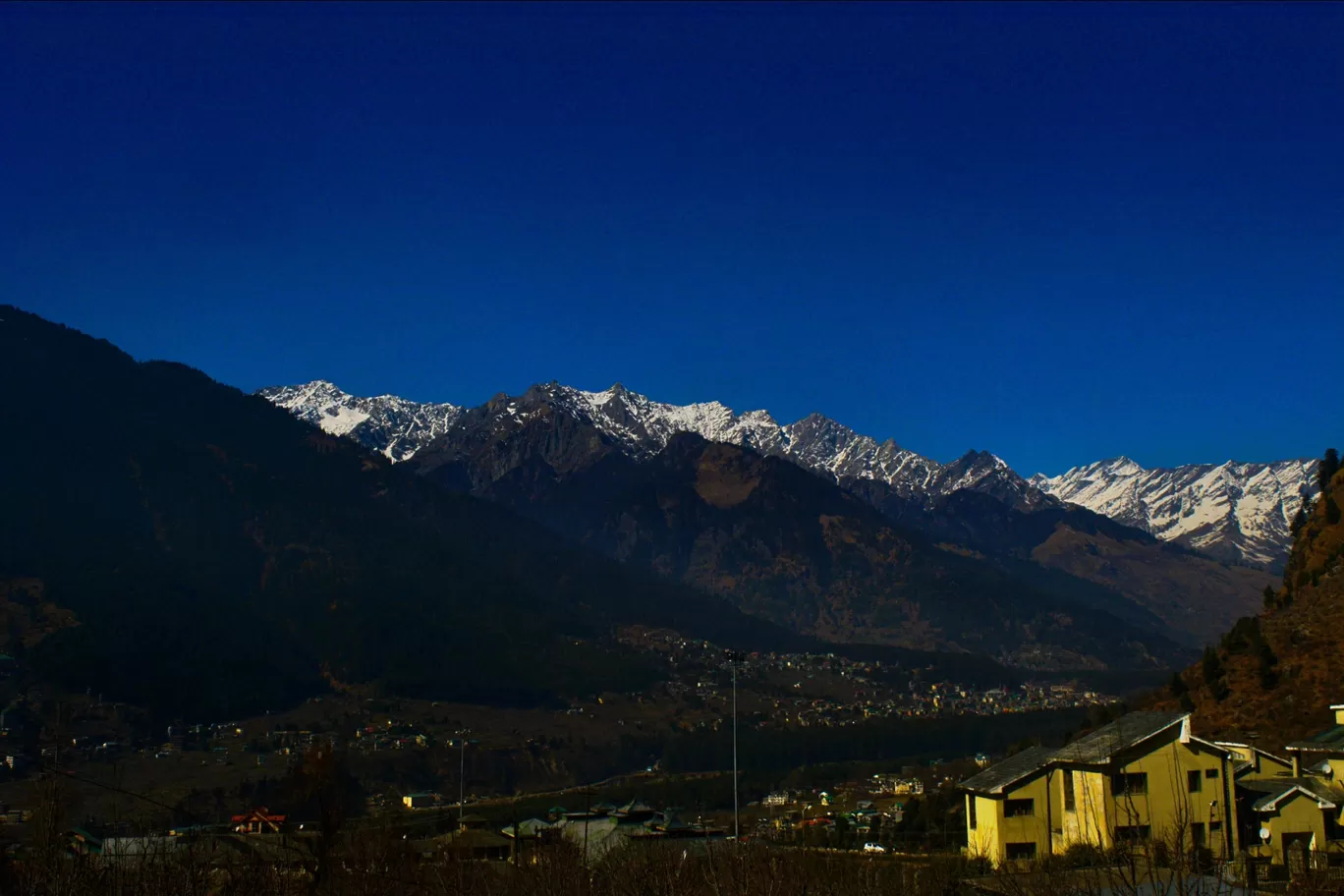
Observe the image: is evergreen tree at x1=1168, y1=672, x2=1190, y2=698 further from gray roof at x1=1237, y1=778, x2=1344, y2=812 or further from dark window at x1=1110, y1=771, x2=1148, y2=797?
dark window at x1=1110, y1=771, x2=1148, y2=797

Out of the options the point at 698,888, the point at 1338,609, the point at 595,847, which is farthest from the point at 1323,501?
the point at 698,888

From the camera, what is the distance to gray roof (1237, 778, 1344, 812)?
48.8 meters

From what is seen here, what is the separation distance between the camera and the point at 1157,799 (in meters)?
48.7

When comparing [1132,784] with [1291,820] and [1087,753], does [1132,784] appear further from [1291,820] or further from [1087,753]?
[1291,820]

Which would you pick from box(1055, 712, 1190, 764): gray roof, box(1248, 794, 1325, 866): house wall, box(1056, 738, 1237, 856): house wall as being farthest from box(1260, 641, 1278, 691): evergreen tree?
A: box(1056, 738, 1237, 856): house wall

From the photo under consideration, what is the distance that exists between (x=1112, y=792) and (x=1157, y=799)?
1.96m

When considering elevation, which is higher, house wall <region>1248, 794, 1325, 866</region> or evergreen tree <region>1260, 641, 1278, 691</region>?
evergreen tree <region>1260, 641, 1278, 691</region>

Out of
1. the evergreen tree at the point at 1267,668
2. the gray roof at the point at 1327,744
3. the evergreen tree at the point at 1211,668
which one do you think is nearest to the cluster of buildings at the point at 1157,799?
the gray roof at the point at 1327,744

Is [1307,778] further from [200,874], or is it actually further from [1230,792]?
[200,874]

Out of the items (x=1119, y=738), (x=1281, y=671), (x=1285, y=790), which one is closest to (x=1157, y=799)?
(x=1119, y=738)

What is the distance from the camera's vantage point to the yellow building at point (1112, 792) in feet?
157

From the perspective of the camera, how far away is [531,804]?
646 ft

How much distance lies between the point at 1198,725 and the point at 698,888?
7046 cm

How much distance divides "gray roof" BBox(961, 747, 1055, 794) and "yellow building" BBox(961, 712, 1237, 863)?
0.30ft
